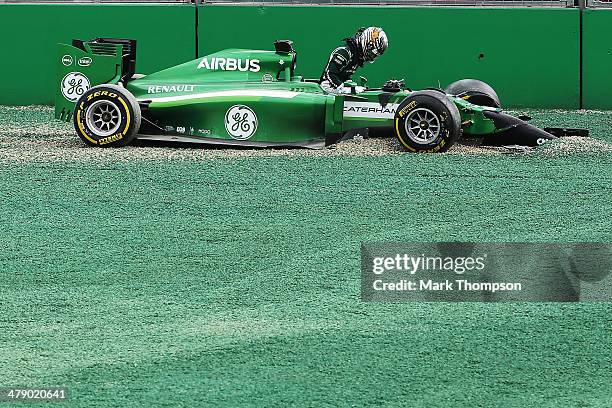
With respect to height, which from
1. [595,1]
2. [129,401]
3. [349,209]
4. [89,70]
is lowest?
[129,401]

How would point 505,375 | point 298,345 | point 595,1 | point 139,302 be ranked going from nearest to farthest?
point 505,375 → point 298,345 → point 139,302 → point 595,1

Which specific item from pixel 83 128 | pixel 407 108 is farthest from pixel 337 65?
pixel 83 128

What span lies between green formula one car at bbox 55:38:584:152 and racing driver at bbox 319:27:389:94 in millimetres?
426

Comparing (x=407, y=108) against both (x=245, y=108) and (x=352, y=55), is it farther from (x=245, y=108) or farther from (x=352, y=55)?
(x=245, y=108)

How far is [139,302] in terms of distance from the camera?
20.5ft

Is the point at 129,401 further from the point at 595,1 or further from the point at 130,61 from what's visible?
the point at 595,1

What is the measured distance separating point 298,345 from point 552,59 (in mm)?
9648

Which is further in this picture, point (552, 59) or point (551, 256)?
point (552, 59)

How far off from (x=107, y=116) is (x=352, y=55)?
2460mm

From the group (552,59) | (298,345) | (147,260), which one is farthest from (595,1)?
(298,345)

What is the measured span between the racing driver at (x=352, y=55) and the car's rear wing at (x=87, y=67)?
1875 millimetres

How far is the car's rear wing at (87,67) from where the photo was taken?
11781 mm

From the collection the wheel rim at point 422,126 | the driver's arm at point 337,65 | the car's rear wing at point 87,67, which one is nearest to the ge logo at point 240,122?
the driver's arm at point 337,65

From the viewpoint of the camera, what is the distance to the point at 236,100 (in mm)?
11250
